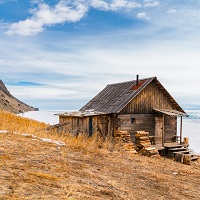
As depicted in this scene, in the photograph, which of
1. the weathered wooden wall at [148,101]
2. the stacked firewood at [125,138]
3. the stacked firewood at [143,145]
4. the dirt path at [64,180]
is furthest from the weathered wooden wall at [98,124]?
the dirt path at [64,180]

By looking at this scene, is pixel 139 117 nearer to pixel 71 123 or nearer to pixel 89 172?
pixel 71 123

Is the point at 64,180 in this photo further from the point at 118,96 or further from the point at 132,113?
the point at 118,96

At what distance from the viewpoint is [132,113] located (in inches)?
822

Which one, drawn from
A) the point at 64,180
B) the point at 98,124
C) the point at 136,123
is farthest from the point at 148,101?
the point at 64,180

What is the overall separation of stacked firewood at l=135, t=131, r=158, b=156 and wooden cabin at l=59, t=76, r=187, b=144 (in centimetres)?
117

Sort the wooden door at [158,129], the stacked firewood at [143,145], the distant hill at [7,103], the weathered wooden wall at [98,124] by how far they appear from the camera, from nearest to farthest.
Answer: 1. the stacked firewood at [143,145]
2. the weathered wooden wall at [98,124]
3. the wooden door at [158,129]
4. the distant hill at [7,103]

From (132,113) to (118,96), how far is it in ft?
7.06

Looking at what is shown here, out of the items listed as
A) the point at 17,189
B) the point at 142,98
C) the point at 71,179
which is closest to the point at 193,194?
the point at 71,179

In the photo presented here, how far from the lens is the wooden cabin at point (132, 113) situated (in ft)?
66.9

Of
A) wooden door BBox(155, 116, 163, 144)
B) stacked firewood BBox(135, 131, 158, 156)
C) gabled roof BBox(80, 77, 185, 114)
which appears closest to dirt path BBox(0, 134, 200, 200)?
stacked firewood BBox(135, 131, 158, 156)

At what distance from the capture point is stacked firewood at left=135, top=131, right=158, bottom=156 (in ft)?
60.5

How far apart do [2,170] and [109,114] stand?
569 inches

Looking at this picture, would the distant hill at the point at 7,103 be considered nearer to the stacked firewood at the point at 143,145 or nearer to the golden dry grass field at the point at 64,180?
the stacked firewood at the point at 143,145

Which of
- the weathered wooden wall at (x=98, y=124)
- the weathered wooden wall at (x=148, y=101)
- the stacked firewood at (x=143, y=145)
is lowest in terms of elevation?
the stacked firewood at (x=143, y=145)
